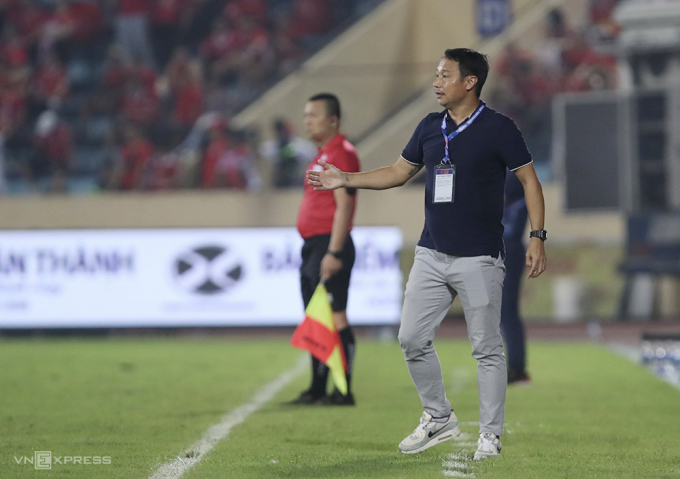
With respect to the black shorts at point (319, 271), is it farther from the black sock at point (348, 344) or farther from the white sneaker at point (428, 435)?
the white sneaker at point (428, 435)

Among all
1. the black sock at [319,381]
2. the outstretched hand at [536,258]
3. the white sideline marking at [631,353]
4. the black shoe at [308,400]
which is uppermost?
Answer: the outstretched hand at [536,258]

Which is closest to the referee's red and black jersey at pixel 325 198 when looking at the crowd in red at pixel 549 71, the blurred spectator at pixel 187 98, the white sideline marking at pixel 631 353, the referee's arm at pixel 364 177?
the referee's arm at pixel 364 177

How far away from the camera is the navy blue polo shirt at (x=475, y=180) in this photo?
16.2 ft

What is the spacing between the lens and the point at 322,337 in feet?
22.3

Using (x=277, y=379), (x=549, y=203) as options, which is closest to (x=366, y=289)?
(x=549, y=203)

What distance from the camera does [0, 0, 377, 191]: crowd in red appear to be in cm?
1596

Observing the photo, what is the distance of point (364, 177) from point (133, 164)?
11364 millimetres

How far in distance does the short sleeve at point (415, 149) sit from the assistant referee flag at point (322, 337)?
6.12 feet

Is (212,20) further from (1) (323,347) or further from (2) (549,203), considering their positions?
(1) (323,347)

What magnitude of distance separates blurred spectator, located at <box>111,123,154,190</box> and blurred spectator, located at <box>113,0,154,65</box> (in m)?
3.85

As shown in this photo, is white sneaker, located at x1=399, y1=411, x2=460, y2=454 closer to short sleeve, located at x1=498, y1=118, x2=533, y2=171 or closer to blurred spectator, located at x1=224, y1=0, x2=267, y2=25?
short sleeve, located at x1=498, y1=118, x2=533, y2=171

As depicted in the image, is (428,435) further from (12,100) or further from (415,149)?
(12,100)

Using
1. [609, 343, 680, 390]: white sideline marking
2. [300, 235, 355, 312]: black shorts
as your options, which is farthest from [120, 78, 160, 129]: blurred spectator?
[300, 235, 355, 312]: black shorts

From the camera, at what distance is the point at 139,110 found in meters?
17.7
